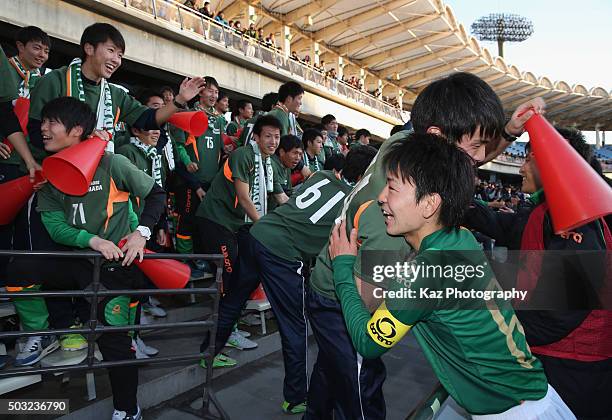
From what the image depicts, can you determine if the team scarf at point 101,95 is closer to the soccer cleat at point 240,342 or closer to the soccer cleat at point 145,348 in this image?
the soccer cleat at point 145,348

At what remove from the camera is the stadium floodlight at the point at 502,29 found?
67375mm

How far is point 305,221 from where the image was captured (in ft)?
9.75

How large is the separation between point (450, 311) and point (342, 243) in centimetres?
48

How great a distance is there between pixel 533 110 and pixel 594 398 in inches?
46.1

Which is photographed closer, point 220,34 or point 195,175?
point 195,175

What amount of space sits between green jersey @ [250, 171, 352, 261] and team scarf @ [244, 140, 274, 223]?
44.3 inches

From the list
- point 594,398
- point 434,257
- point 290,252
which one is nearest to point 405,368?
point 290,252

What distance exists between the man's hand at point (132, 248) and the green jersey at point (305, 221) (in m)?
0.84

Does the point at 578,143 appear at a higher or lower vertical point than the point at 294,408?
higher

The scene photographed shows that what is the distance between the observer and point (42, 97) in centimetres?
303

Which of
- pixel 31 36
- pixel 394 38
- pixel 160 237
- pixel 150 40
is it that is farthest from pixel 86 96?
pixel 394 38

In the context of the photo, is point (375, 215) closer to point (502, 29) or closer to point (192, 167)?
point (192, 167)

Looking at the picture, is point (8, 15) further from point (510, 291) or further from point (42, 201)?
point (510, 291)

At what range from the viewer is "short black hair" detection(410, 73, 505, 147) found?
180 centimetres
